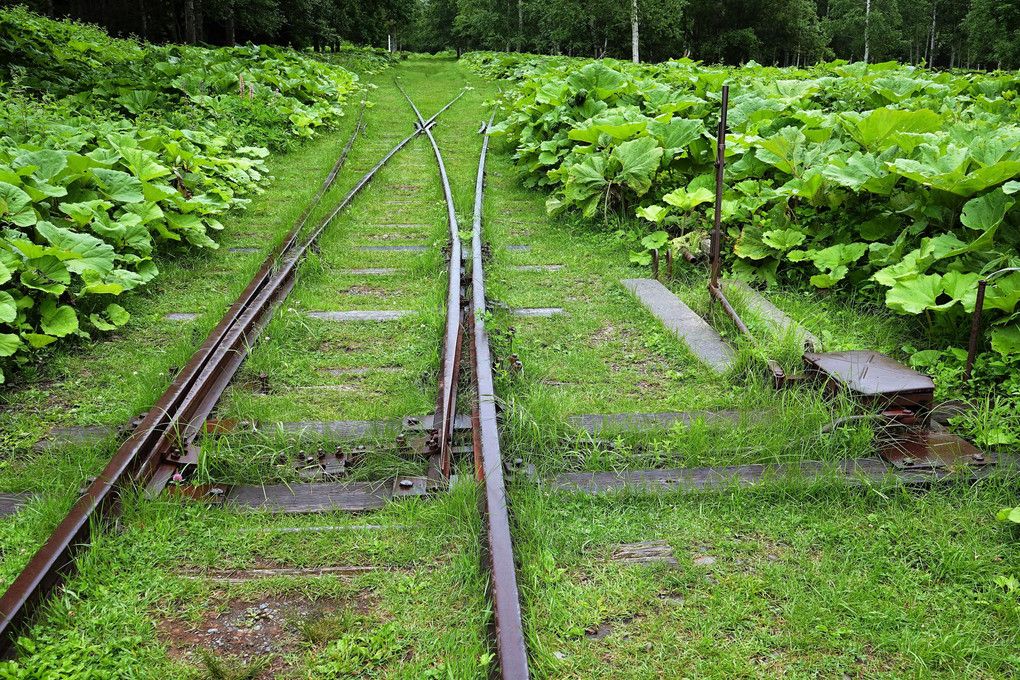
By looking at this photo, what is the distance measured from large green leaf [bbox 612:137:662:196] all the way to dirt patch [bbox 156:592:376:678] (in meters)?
4.92

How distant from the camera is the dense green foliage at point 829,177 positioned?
397 cm

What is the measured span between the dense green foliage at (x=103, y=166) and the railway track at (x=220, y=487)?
92 cm

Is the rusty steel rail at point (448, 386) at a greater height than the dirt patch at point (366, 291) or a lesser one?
lesser

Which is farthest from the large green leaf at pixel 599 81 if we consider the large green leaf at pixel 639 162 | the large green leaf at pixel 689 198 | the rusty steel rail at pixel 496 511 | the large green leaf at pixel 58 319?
the large green leaf at pixel 58 319

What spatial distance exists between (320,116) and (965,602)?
13.5 m

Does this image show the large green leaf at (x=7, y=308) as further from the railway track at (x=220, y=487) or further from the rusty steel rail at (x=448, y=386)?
the rusty steel rail at (x=448, y=386)

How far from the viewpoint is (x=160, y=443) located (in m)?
2.94

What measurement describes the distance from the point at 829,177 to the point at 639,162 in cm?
200

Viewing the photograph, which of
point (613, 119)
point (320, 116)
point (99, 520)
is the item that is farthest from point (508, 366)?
point (320, 116)

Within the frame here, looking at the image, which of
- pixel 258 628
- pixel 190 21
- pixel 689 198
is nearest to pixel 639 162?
pixel 689 198

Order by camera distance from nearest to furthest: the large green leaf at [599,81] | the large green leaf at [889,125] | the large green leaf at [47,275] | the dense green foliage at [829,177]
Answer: the dense green foliage at [829,177] < the large green leaf at [47,275] < the large green leaf at [889,125] < the large green leaf at [599,81]

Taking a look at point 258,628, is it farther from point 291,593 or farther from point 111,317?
point 111,317

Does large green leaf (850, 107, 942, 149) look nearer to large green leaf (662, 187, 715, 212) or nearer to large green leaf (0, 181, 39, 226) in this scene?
large green leaf (662, 187, 715, 212)

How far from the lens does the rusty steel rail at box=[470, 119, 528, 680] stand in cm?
188
